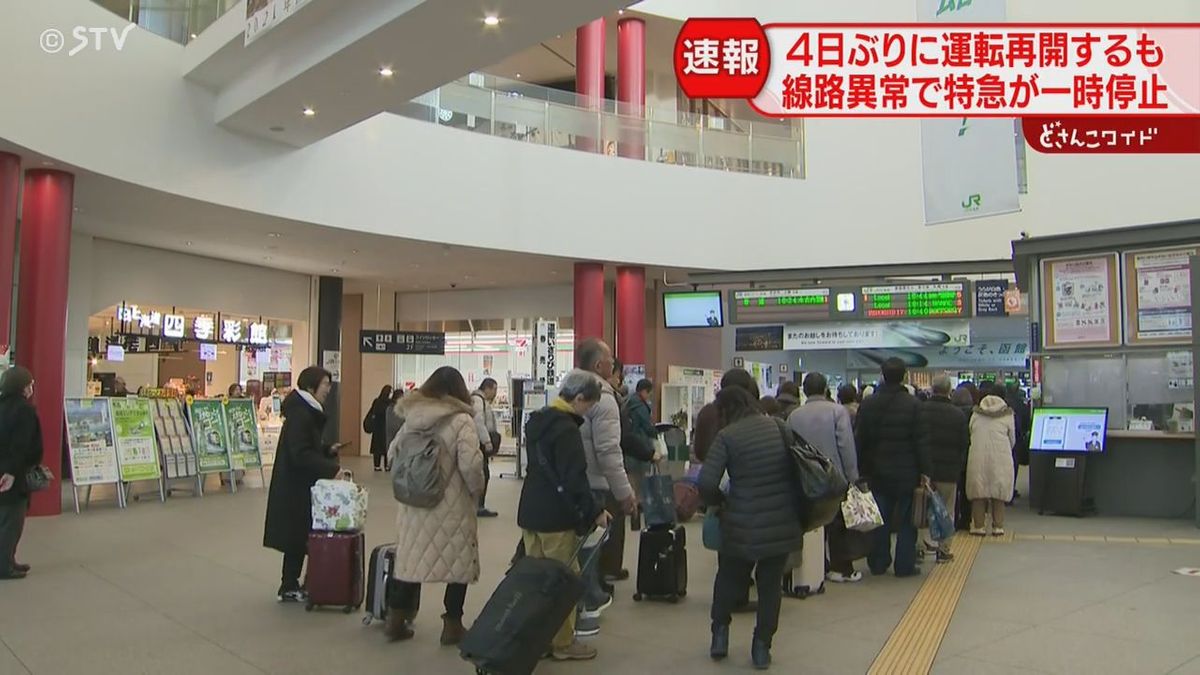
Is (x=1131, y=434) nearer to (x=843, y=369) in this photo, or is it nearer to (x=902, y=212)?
(x=902, y=212)

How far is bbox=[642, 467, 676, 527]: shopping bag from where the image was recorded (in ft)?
20.2

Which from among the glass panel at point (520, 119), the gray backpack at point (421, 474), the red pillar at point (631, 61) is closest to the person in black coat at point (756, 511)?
the gray backpack at point (421, 474)

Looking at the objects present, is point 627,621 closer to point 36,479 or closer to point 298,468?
point 298,468

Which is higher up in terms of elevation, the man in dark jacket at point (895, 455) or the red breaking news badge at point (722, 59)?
the red breaking news badge at point (722, 59)

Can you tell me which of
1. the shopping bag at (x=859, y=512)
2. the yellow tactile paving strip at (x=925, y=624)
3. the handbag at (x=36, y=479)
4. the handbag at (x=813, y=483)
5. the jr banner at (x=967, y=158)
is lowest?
the yellow tactile paving strip at (x=925, y=624)

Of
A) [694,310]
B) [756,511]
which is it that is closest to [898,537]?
[756,511]

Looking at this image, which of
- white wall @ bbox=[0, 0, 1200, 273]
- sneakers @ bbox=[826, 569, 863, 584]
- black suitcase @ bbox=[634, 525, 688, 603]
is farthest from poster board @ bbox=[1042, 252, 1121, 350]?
black suitcase @ bbox=[634, 525, 688, 603]

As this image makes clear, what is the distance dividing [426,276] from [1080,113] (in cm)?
1221

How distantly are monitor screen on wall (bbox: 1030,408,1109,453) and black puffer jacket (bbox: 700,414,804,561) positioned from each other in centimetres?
673

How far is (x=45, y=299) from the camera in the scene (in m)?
9.77

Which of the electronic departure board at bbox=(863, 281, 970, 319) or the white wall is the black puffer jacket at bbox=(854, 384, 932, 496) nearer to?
Result: the electronic departure board at bbox=(863, 281, 970, 319)

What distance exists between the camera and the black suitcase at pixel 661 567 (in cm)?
603

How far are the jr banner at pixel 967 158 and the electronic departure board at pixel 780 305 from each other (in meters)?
2.30

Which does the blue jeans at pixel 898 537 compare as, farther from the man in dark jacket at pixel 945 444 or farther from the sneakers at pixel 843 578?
the man in dark jacket at pixel 945 444
